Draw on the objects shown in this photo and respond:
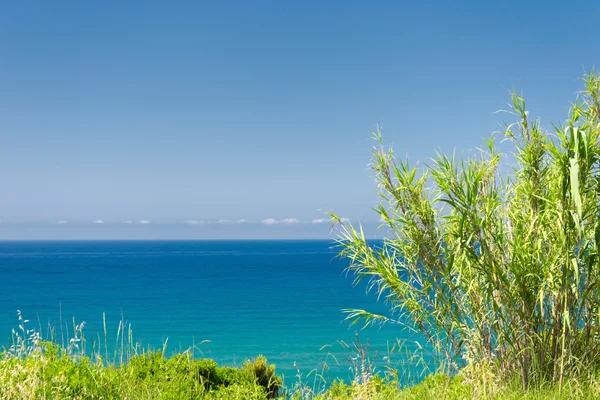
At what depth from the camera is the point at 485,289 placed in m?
5.21

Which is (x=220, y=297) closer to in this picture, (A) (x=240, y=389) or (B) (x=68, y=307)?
(B) (x=68, y=307)

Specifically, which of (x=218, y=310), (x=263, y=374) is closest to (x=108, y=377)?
(x=263, y=374)

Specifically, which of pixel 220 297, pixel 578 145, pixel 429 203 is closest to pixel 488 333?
pixel 429 203

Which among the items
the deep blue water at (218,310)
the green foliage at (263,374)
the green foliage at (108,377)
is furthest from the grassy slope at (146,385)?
the deep blue water at (218,310)

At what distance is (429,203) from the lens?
18.2 feet

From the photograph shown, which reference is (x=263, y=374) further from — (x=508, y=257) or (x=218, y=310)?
(x=218, y=310)

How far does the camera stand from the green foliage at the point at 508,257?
15.3 ft

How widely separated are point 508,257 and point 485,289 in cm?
38

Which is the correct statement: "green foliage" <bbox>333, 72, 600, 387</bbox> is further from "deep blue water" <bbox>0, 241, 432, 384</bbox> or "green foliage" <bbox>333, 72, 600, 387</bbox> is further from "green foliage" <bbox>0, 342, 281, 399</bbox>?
"deep blue water" <bbox>0, 241, 432, 384</bbox>

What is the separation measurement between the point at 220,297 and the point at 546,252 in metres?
42.3

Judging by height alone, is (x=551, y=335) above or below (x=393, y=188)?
below

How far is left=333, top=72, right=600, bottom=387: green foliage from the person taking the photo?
15.3ft

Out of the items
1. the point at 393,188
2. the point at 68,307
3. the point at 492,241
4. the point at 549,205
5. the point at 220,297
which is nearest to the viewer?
the point at 549,205

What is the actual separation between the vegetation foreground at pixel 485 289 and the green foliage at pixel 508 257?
0.01 m
